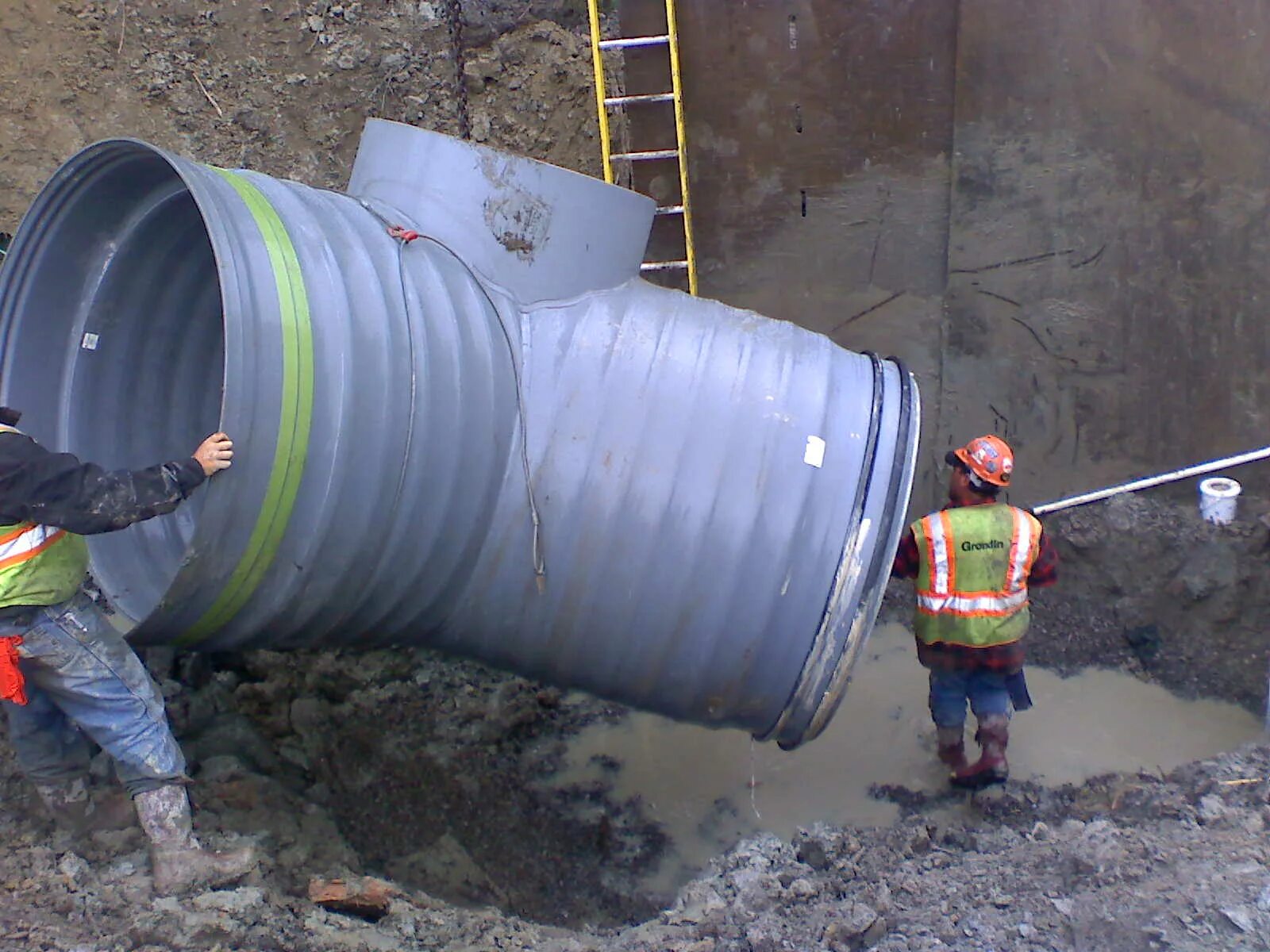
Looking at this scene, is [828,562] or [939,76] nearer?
[828,562]

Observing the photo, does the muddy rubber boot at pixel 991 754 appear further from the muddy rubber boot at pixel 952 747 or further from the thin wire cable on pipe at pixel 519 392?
the thin wire cable on pipe at pixel 519 392

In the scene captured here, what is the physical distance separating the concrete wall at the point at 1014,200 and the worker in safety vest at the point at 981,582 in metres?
1.24

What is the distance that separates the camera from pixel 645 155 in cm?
441

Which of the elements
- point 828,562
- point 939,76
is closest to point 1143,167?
point 939,76

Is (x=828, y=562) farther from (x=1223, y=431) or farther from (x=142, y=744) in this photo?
(x=1223, y=431)

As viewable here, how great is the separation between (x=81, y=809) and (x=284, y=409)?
4.22 feet

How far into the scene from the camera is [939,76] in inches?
169

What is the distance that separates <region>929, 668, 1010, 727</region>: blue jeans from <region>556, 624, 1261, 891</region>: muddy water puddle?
0.99 ft

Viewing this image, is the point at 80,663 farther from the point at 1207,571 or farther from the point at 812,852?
the point at 1207,571

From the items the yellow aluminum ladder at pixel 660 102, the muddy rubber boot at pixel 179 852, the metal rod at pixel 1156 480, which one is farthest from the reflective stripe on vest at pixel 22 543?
the metal rod at pixel 1156 480

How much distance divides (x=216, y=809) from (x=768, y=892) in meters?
1.48

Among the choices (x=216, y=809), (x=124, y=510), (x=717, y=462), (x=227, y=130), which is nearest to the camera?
(x=124, y=510)

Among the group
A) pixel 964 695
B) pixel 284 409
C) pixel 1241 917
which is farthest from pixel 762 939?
pixel 284 409

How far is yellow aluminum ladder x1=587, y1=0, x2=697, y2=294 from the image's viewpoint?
417 cm
